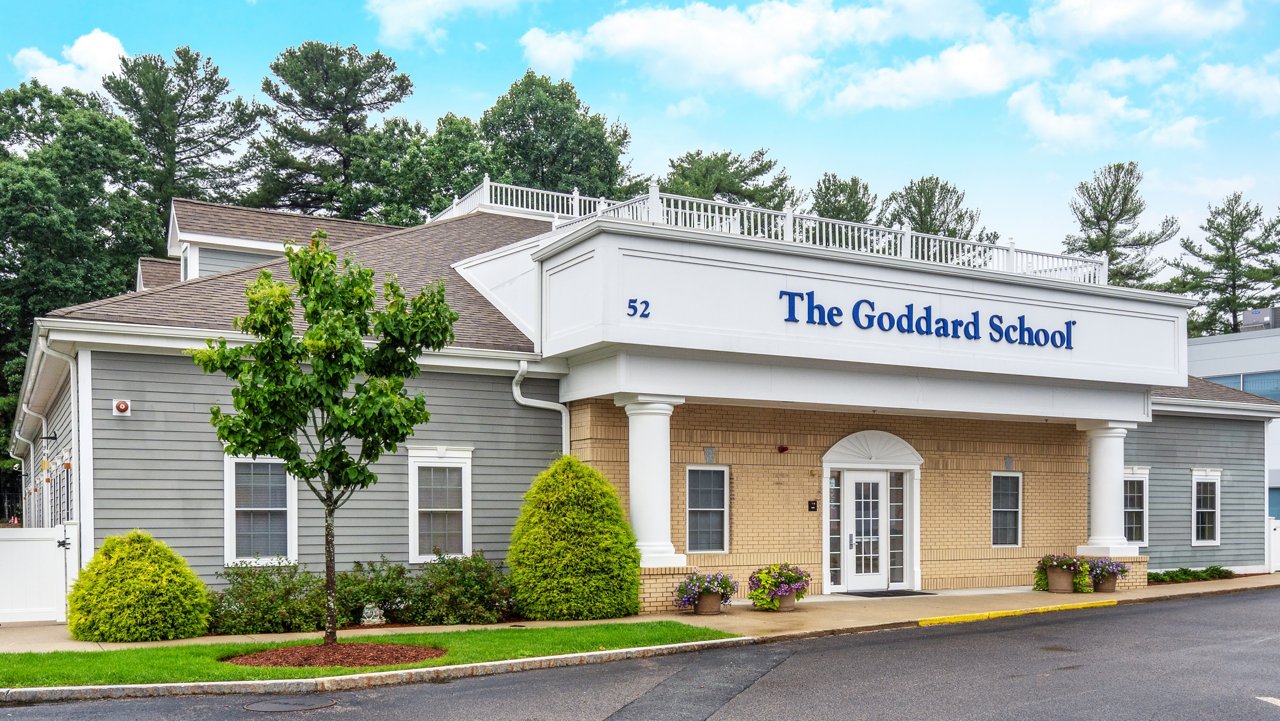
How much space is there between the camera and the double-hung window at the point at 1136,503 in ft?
82.0

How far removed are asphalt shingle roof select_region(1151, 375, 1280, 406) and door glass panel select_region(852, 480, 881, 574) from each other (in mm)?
7441

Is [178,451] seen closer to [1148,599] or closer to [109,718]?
[109,718]

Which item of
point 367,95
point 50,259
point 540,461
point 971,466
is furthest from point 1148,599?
point 367,95

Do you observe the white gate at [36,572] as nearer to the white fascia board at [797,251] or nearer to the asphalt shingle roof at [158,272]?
the white fascia board at [797,251]

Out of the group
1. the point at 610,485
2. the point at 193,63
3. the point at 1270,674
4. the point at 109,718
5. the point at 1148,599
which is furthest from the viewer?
the point at 193,63

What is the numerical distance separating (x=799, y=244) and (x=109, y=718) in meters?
12.1

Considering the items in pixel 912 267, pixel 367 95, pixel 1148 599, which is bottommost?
pixel 1148 599

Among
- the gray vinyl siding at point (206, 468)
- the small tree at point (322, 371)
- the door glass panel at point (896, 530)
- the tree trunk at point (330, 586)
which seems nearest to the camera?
the small tree at point (322, 371)

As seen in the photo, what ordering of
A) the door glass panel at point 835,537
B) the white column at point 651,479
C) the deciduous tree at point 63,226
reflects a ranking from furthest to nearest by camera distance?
the deciduous tree at point 63,226 < the door glass panel at point 835,537 < the white column at point 651,479

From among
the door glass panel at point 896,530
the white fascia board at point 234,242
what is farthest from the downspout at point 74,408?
the door glass panel at point 896,530

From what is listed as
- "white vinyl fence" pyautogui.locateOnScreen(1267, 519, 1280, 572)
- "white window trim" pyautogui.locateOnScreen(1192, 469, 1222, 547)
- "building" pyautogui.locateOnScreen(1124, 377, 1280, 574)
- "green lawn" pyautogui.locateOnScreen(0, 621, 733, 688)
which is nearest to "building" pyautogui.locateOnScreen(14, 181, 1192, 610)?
"building" pyautogui.locateOnScreen(1124, 377, 1280, 574)

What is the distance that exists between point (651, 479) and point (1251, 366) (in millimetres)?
33550

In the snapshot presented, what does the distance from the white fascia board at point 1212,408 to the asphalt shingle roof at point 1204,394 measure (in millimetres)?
150

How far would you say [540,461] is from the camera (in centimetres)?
1853
